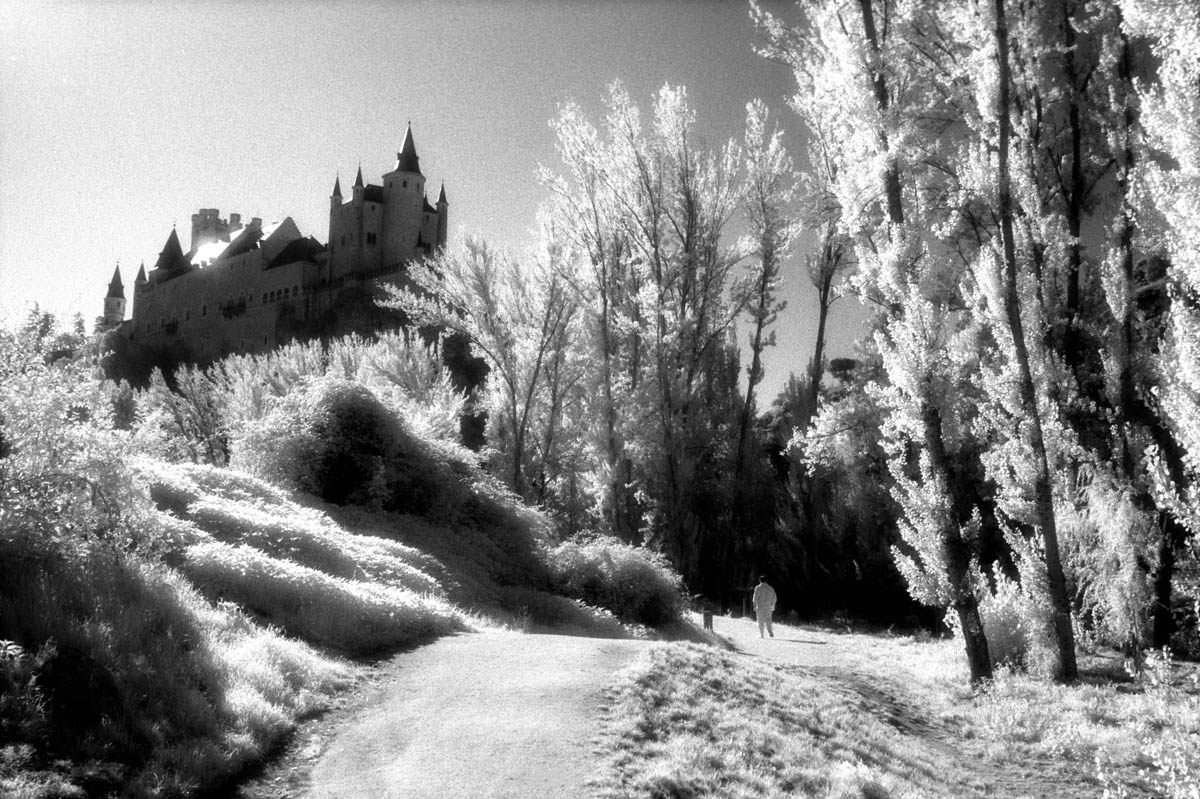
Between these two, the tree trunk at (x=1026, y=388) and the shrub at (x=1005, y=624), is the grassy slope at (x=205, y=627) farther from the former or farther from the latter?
the tree trunk at (x=1026, y=388)

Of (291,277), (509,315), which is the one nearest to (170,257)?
(291,277)

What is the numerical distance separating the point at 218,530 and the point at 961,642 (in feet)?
34.7

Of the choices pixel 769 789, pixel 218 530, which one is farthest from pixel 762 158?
pixel 769 789

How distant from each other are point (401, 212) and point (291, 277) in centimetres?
1081

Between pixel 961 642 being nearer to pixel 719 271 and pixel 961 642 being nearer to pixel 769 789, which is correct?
pixel 769 789

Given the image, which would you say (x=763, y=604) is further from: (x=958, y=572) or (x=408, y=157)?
(x=408, y=157)

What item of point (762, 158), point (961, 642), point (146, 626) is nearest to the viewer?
point (146, 626)

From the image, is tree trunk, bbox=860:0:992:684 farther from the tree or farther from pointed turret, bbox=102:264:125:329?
pointed turret, bbox=102:264:125:329

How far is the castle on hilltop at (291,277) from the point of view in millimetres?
68500

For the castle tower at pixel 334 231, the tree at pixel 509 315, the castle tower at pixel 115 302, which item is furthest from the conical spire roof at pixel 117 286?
the tree at pixel 509 315

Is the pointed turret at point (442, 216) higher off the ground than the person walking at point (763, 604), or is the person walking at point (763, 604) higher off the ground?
the pointed turret at point (442, 216)

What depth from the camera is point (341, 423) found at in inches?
624

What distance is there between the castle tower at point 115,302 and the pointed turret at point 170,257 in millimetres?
8667

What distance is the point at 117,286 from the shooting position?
96312 mm
